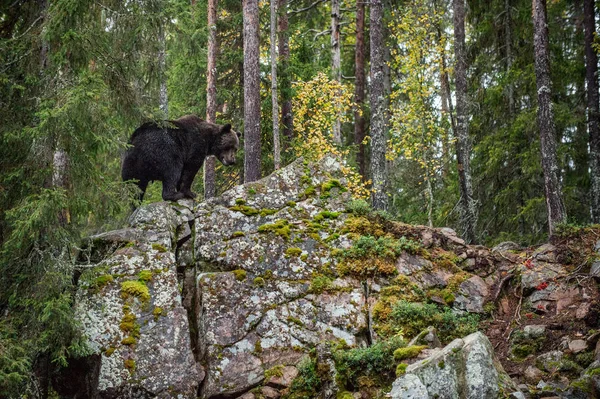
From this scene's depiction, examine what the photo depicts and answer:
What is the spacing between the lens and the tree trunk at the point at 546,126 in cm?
1222

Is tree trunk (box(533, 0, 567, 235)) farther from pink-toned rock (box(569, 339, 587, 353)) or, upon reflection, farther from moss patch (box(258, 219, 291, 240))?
moss patch (box(258, 219, 291, 240))

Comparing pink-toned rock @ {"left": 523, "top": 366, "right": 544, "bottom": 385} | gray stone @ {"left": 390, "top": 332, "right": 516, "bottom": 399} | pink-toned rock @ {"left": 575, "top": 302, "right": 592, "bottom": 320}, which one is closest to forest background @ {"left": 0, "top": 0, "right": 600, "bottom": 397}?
Result: pink-toned rock @ {"left": 575, "top": 302, "right": 592, "bottom": 320}

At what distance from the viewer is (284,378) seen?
8.09 meters

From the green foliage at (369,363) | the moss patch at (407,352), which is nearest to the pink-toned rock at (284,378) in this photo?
the green foliage at (369,363)

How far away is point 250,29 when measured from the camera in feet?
48.2

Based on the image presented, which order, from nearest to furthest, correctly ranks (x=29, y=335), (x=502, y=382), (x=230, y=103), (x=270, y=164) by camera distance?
(x=502, y=382)
(x=29, y=335)
(x=270, y=164)
(x=230, y=103)

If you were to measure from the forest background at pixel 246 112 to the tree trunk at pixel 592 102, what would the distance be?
44 mm

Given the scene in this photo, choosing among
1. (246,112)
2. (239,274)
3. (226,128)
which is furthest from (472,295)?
(246,112)

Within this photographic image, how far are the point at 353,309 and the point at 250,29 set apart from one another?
8.47 metres

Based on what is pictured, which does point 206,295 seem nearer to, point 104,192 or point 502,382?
point 104,192

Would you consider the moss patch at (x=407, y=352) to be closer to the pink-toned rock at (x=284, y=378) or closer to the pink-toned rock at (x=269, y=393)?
the pink-toned rock at (x=284, y=378)

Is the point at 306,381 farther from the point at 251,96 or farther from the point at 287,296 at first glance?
the point at 251,96

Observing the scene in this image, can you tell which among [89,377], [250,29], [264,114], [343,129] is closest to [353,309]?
[89,377]

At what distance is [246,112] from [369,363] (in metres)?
8.39
